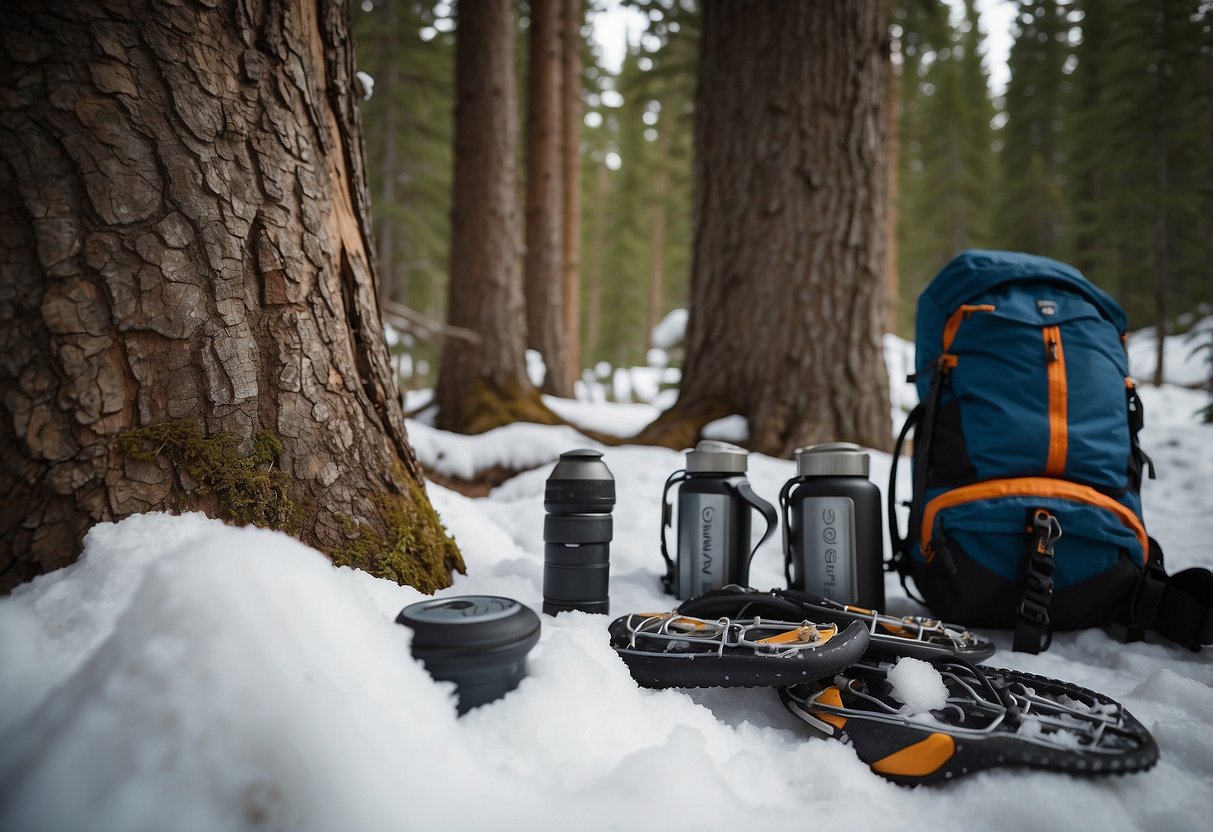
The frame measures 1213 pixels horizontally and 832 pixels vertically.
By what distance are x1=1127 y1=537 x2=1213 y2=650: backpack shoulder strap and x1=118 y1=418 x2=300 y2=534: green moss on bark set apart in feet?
8.21

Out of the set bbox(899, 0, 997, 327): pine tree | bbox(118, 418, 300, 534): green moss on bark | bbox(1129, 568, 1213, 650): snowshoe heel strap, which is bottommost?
bbox(1129, 568, 1213, 650): snowshoe heel strap

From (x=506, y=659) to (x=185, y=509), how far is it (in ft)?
2.73

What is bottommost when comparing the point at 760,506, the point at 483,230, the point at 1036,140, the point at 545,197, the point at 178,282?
the point at 760,506

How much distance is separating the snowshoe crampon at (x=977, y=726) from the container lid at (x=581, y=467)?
0.75m

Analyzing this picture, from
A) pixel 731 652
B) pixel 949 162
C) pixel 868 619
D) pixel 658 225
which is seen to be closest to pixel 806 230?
pixel 868 619

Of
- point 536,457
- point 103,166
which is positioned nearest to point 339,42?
point 103,166

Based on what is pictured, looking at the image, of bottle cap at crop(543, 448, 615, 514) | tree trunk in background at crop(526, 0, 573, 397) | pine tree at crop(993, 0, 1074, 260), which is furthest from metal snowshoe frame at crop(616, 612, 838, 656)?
pine tree at crop(993, 0, 1074, 260)

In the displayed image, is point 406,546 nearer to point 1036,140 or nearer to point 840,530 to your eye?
point 840,530

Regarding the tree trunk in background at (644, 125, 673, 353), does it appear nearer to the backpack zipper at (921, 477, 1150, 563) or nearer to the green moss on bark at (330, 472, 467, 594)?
the backpack zipper at (921, 477, 1150, 563)

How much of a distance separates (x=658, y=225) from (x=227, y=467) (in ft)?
67.0

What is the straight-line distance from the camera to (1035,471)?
1826 mm

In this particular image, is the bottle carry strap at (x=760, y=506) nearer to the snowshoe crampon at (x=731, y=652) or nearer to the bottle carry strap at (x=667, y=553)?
the bottle carry strap at (x=667, y=553)

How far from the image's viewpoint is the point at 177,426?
1.26 meters

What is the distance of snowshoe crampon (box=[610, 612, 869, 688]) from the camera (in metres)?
1.24
